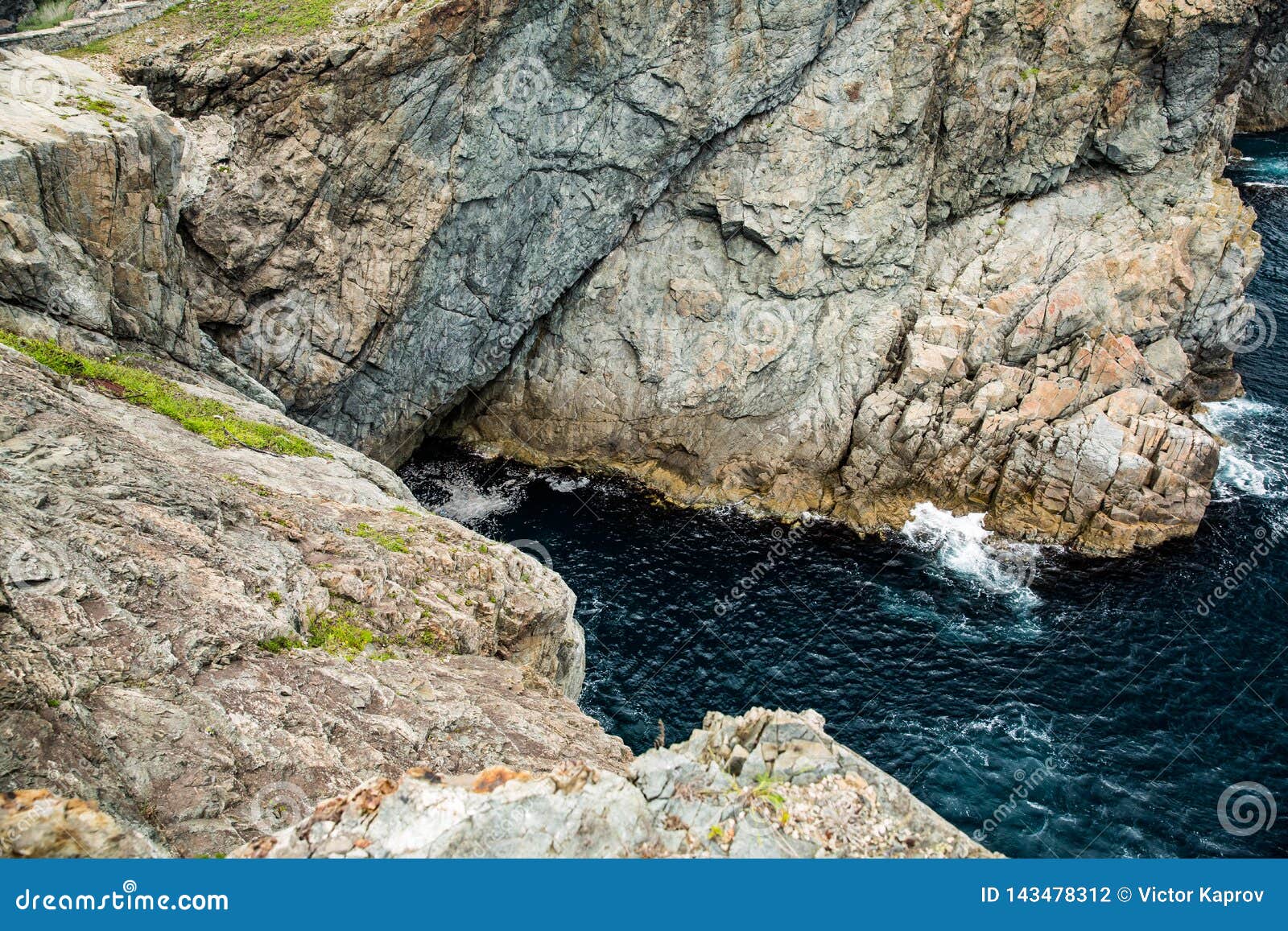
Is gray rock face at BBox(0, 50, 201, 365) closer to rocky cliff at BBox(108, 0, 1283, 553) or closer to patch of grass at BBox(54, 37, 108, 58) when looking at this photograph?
patch of grass at BBox(54, 37, 108, 58)

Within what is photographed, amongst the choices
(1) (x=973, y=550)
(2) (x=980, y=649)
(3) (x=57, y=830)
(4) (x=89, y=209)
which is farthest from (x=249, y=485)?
(1) (x=973, y=550)

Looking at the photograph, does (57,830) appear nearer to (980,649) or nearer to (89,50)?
(980,649)

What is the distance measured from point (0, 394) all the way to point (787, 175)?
37.6 metres

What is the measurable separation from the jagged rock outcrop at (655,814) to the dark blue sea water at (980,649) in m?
20.6

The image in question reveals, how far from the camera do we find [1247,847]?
97.5 ft

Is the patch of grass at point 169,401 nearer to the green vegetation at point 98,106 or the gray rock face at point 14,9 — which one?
the green vegetation at point 98,106

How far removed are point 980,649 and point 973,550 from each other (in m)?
6.67

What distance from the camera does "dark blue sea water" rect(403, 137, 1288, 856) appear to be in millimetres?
32000

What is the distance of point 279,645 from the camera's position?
16469 mm

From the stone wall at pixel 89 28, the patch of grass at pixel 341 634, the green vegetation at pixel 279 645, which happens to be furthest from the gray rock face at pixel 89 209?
the green vegetation at pixel 279 645

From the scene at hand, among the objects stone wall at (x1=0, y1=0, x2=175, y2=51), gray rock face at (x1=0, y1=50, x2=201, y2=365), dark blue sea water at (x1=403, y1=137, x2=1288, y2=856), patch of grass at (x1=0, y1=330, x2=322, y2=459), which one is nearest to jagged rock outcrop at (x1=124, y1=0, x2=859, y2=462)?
gray rock face at (x1=0, y1=50, x2=201, y2=365)
